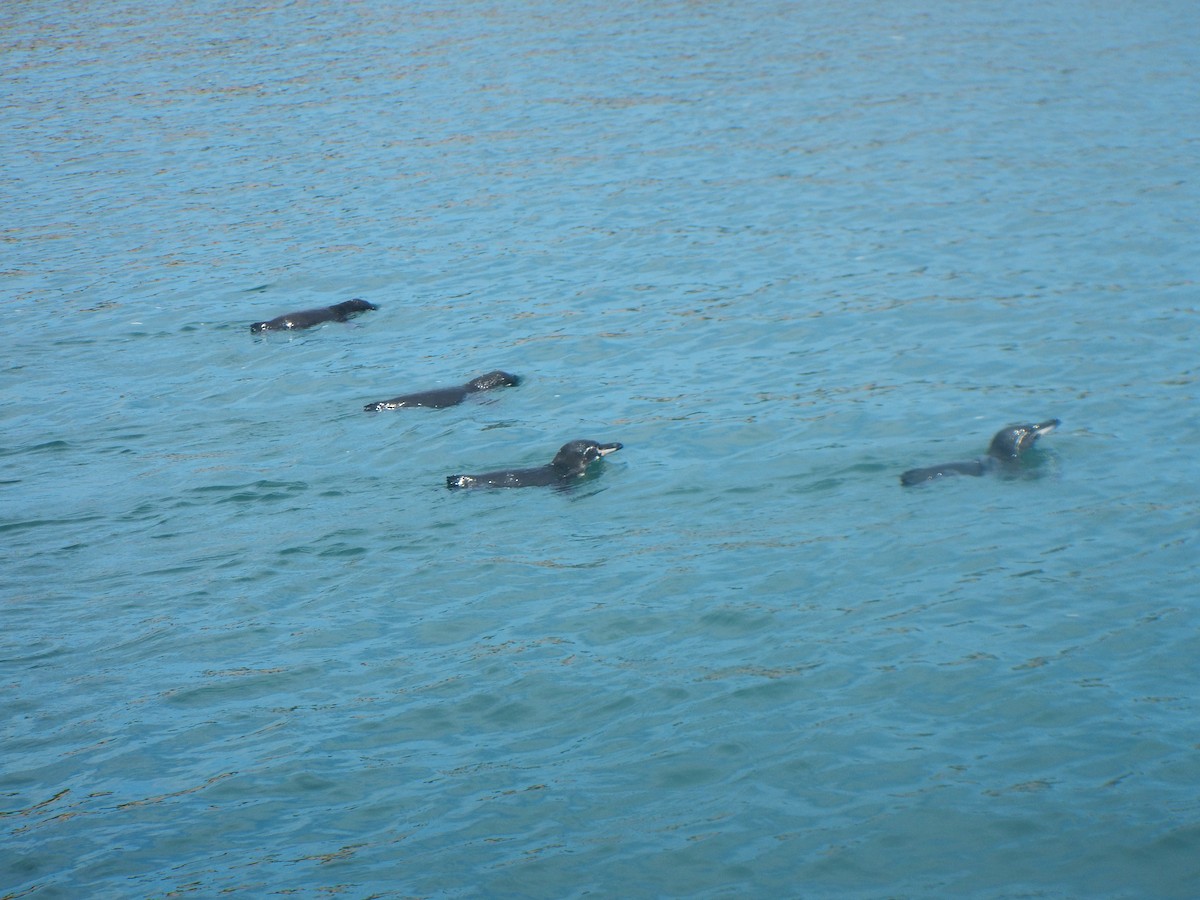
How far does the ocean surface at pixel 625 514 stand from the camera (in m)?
8.16

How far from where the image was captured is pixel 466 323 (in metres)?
18.3

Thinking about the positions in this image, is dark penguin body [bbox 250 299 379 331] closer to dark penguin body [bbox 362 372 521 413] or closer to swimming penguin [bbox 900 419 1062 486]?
dark penguin body [bbox 362 372 521 413]

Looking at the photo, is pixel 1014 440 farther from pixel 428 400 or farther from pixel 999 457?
pixel 428 400

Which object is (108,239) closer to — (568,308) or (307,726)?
(568,308)

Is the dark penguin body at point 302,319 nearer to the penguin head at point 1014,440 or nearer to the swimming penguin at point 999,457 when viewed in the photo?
the swimming penguin at point 999,457

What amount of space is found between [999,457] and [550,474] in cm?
405

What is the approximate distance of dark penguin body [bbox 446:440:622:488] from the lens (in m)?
12.9

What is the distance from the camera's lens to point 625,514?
1238 centimetres

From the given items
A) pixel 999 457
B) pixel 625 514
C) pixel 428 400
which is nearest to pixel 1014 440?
pixel 999 457

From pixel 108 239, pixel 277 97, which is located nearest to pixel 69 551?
pixel 108 239

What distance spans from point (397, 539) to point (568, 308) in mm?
6980

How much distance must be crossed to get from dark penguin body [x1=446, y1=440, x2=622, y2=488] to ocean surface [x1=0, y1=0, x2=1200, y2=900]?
0.23 m

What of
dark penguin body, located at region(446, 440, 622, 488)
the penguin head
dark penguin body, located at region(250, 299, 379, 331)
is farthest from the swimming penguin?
dark penguin body, located at region(250, 299, 379, 331)

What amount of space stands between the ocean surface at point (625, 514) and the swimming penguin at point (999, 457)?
8.4 inches
